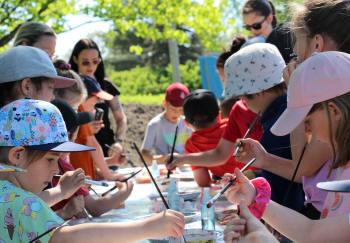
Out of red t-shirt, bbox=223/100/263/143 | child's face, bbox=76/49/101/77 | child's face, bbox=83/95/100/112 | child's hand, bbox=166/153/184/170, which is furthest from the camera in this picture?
child's face, bbox=76/49/101/77

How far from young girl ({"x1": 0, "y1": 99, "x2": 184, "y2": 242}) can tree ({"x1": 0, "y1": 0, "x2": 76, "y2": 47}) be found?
5527 mm

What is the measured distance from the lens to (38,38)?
3.51 meters

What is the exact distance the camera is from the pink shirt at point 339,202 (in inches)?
64.0

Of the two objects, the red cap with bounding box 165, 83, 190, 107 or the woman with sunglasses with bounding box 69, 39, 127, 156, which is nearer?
the woman with sunglasses with bounding box 69, 39, 127, 156

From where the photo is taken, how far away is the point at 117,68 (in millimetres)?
35062

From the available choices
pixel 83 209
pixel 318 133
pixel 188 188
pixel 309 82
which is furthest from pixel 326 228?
pixel 188 188

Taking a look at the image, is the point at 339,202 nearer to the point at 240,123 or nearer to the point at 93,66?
the point at 240,123

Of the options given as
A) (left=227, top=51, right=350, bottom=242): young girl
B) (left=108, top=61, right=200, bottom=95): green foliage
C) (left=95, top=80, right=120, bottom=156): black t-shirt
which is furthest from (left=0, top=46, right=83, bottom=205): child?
(left=108, top=61, right=200, bottom=95): green foliage

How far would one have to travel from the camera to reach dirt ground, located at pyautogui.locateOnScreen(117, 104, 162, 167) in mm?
10500

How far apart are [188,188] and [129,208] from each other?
0.63 metres

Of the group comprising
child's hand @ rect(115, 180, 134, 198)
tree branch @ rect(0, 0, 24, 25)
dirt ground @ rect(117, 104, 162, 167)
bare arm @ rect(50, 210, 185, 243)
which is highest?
bare arm @ rect(50, 210, 185, 243)

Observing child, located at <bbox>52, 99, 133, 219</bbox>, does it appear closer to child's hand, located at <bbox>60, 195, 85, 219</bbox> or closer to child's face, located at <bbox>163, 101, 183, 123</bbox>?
child's hand, located at <bbox>60, 195, 85, 219</bbox>

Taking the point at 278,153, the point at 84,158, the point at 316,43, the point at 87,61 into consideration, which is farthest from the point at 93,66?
the point at 316,43

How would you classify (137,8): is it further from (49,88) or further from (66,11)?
(49,88)
